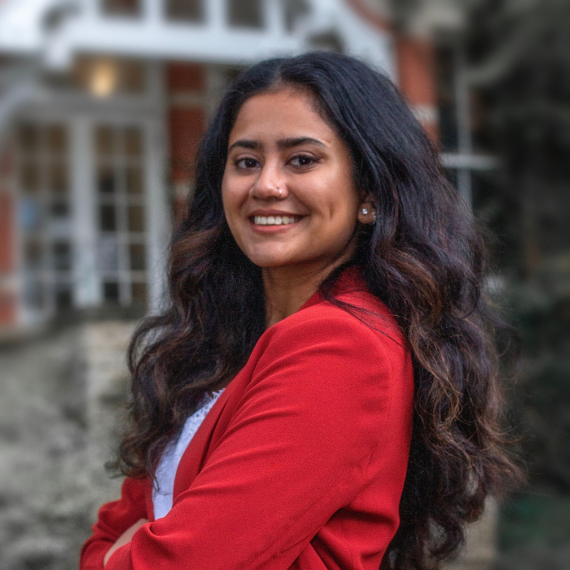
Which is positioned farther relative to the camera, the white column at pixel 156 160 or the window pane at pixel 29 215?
the white column at pixel 156 160

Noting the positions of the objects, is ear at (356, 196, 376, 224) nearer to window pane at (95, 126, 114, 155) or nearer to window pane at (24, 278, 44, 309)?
window pane at (24, 278, 44, 309)

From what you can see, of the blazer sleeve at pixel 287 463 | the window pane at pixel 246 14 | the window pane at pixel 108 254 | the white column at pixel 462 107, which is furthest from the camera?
the white column at pixel 462 107

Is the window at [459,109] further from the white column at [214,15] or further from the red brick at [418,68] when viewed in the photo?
the white column at [214,15]

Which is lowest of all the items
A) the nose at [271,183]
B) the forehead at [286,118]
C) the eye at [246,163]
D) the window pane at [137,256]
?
the window pane at [137,256]

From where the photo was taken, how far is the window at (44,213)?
21.4 feet

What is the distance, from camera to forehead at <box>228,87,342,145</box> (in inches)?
59.6

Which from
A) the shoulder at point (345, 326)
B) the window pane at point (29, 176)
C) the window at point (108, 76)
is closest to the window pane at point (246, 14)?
the window at point (108, 76)

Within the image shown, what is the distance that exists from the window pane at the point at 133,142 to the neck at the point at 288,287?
17.7 feet

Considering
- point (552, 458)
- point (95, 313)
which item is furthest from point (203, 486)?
point (552, 458)

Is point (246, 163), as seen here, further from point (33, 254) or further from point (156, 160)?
point (33, 254)

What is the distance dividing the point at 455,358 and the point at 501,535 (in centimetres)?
456

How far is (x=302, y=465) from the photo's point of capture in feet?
4.02

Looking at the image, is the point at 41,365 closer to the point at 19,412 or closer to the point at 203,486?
the point at 19,412

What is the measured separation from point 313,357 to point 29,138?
5914 mm
